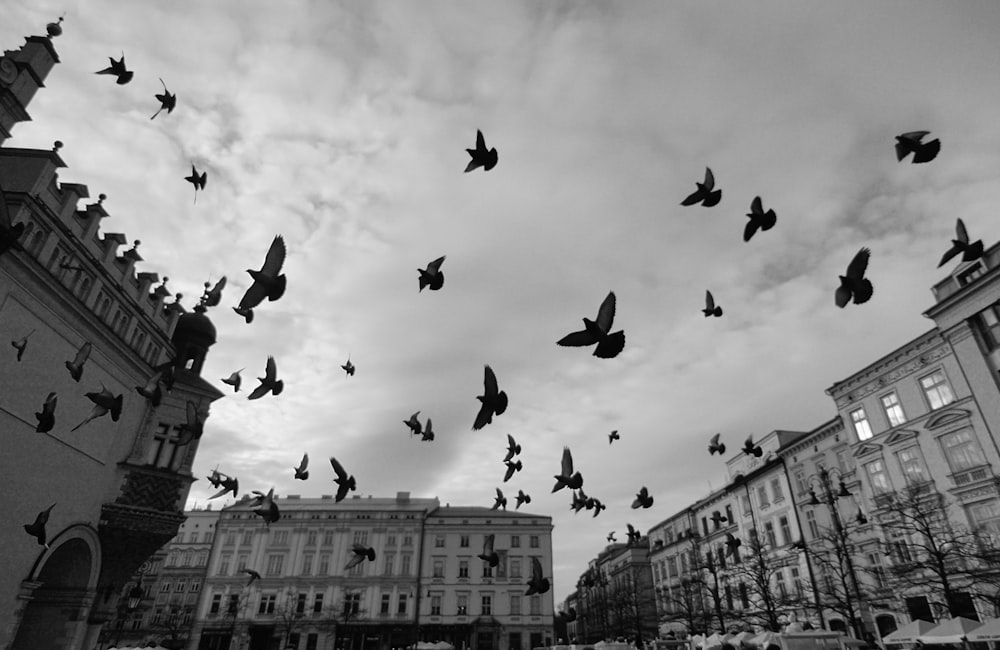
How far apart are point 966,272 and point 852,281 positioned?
99.6ft

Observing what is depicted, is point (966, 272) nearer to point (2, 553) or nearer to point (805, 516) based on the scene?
point (805, 516)

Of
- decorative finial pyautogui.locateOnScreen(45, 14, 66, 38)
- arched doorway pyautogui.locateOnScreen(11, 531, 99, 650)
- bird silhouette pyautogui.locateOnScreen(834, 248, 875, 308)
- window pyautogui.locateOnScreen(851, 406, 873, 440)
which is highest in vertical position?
decorative finial pyautogui.locateOnScreen(45, 14, 66, 38)

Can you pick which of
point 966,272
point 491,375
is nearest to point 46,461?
point 491,375

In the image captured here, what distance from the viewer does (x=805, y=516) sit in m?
41.8

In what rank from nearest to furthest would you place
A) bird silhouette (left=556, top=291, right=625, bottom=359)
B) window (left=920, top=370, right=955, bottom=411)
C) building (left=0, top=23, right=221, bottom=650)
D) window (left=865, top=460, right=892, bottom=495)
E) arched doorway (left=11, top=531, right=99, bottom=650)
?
bird silhouette (left=556, top=291, right=625, bottom=359) < building (left=0, top=23, right=221, bottom=650) < arched doorway (left=11, top=531, right=99, bottom=650) < window (left=920, top=370, right=955, bottom=411) < window (left=865, top=460, right=892, bottom=495)

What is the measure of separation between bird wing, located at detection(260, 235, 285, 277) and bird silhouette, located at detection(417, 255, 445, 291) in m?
2.91

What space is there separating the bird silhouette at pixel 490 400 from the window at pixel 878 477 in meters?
35.0

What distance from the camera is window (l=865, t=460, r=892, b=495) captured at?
3403 cm

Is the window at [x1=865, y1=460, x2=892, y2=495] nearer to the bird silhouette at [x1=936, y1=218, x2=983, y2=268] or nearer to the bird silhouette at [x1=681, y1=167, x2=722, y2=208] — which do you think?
the bird silhouette at [x1=936, y1=218, x2=983, y2=268]

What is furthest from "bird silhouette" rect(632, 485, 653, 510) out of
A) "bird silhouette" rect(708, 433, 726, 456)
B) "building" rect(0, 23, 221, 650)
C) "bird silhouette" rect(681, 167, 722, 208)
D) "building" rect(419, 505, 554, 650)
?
"building" rect(419, 505, 554, 650)

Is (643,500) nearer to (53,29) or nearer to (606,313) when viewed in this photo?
(606,313)

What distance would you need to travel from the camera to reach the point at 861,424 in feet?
121

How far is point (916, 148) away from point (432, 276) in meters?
8.93

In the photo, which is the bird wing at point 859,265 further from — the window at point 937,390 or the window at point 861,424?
the window at point 861,424
